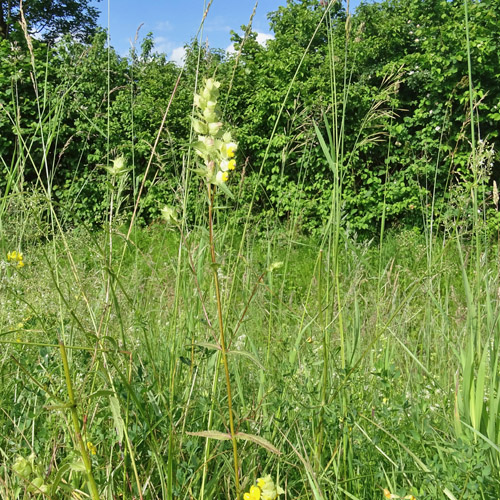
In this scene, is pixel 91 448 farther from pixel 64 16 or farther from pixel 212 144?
pixel 64 16

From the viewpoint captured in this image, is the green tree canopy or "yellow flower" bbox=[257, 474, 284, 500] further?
the green tree canopy

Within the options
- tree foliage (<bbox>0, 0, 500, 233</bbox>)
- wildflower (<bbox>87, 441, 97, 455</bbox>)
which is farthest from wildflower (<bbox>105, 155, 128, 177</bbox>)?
tree foliage (<bbox>0, 0, 500, 233</bbox>)

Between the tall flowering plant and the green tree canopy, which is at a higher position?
the green tree canopy

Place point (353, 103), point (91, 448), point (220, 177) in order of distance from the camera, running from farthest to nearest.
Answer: point (353, 103), point (91, 448), point (220, 177)

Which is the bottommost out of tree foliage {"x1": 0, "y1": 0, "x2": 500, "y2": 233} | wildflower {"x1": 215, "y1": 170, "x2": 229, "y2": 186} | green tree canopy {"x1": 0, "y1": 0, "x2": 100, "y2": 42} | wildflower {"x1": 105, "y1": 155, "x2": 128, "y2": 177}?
wildflower {"x1": 215, "y1": 170, "x2": 229, "y2": 186}

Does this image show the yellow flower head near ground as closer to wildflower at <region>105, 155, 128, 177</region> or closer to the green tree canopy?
wildflower at <region>105, 155, 128, 177</region>

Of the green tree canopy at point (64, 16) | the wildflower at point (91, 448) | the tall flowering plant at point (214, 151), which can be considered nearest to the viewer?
the tall flowering plant at point (214, 151)

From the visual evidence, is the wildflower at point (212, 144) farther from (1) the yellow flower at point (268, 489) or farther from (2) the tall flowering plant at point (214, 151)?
(1) the yellow flower at point (268, 489)

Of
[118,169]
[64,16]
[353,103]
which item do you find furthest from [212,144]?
[64,16]

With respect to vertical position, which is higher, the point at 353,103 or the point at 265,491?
the point at 353,103

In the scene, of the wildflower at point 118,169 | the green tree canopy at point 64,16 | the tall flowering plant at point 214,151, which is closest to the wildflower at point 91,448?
the tall flowering plant at point 214,151

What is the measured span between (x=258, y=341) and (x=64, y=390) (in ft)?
2.78

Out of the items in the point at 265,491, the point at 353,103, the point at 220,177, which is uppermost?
the point at 353,103

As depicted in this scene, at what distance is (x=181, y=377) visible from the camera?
1.35 m
